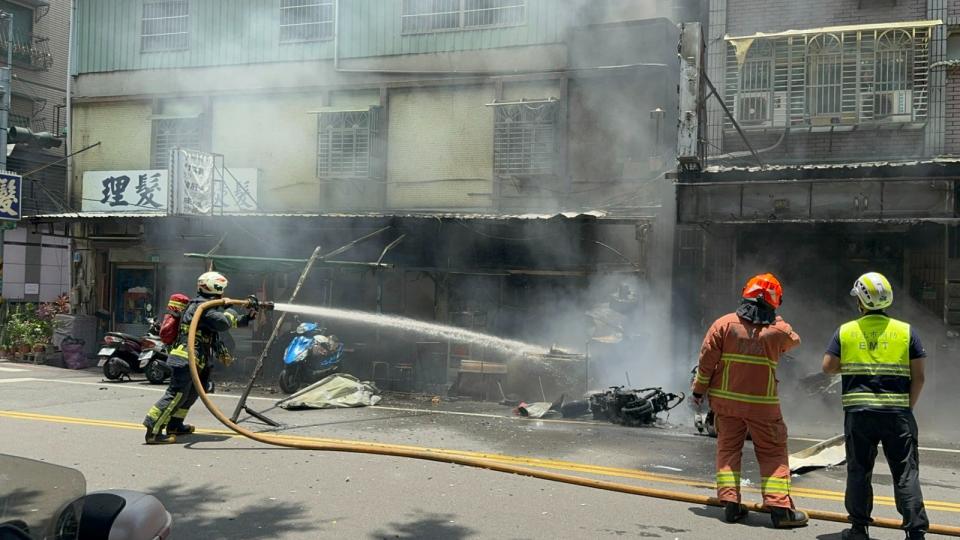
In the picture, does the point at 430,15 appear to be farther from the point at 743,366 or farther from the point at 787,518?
the point at 787,518

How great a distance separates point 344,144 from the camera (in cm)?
1363

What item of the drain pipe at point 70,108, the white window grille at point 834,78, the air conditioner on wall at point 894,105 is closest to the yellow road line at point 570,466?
the white window grille at point 834,78

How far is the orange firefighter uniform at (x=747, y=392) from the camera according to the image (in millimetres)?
4340

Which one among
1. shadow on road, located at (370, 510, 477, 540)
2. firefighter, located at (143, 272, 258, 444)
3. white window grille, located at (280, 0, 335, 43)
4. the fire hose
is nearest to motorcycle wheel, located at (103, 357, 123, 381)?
firefighter, located at (143, 272, 258, 444)

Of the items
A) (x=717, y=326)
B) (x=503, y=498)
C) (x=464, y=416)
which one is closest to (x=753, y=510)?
(x=717, y=326)

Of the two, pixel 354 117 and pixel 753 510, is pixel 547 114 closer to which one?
pixel 354 117

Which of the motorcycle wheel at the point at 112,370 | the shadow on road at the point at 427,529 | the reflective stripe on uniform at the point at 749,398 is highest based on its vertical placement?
the reflective stripe on uniform at the point at 749,398

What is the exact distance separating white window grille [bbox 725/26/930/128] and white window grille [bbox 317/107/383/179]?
21.4 ft

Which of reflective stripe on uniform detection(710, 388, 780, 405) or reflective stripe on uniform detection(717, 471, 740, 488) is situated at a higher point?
reflective stripe on uniform detection(710, 388, 780, 405)

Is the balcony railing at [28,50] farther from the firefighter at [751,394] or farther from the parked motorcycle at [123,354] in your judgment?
the firefighter at [751,394]

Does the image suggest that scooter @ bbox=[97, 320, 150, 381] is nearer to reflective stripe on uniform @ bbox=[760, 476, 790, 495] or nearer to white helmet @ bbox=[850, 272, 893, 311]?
reflective stripe on uniform @ bbox=[760, 476, 790, 495]

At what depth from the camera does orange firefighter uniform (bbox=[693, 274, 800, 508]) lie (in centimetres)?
434

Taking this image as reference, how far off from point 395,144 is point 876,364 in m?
10.7

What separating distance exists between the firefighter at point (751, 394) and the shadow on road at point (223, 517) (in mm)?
2527
